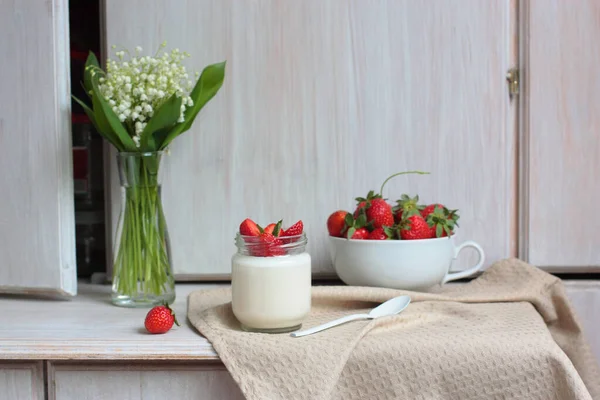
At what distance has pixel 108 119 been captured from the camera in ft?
3.35

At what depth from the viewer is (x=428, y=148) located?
121 cm

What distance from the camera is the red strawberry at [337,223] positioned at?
3.60 feet

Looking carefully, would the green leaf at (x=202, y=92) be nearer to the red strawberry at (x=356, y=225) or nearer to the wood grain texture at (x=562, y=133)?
the red strawberry at (x=356, y=225)

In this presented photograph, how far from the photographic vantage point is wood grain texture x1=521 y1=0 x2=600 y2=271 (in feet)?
3.89

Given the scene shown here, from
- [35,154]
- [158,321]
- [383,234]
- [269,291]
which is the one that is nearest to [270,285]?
[269,291]

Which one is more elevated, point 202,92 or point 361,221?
point 202,92

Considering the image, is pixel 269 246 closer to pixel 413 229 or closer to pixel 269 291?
pixel 269 291

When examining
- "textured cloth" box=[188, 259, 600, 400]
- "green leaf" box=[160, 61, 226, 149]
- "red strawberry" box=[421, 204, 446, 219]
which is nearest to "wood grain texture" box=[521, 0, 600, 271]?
"red strawberry" box=[421, 204, 446, 219]

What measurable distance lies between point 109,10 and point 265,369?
0.72 meters

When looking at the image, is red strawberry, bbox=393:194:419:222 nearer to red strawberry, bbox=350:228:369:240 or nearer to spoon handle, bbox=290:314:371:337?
red strawberry, bbox=350:228:369:240

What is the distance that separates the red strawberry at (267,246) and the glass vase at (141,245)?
27 cm

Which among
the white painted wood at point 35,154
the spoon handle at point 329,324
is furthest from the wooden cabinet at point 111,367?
the white painted wood at point 35,154

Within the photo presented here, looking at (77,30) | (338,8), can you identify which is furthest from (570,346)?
(77,30)

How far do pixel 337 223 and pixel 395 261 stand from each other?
Answer: 12 cm
